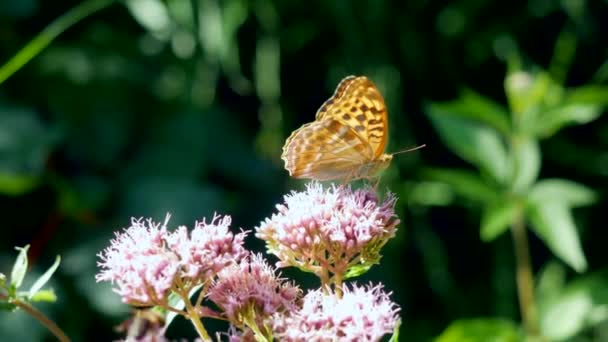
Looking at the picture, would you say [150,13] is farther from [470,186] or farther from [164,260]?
[164,260]

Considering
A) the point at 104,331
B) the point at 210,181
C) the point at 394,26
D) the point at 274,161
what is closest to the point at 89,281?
the point at 104,331

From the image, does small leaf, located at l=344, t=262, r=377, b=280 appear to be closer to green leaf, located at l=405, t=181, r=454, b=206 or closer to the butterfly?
the butterfly

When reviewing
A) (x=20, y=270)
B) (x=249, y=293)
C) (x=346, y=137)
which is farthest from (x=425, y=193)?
(x=20, y=270)

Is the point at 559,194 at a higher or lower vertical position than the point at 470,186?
lower

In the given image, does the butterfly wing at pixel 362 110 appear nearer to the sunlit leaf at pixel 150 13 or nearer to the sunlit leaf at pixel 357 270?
the sunlit leaf at pixel 357 270

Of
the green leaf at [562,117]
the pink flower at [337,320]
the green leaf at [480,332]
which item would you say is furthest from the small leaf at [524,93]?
the pink flower at [337,320]

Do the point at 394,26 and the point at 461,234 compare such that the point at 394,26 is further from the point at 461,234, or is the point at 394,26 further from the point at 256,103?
the point at 461,234

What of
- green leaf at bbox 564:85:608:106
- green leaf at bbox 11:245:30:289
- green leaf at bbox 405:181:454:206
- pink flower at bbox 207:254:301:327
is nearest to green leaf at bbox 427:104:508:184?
green leaf at bbox 564:85:608:106
